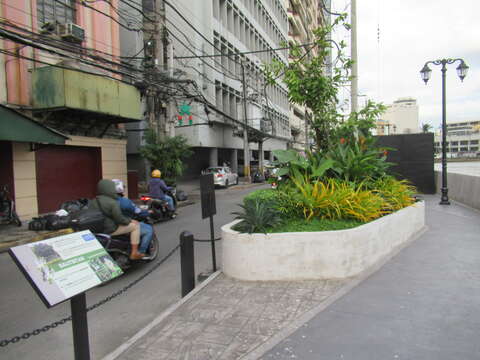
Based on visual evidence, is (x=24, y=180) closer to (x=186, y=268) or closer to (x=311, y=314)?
(x=186, y=268)

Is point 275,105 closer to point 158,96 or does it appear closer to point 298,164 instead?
point 158,96

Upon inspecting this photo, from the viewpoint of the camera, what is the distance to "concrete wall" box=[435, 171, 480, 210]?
12508 mm

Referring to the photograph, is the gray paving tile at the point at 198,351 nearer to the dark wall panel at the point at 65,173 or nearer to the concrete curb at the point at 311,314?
the concrete curb at the point at 311,314

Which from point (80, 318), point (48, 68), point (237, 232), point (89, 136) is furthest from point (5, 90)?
point (80, 318)

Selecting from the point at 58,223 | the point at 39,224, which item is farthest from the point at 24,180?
the point at 58,223

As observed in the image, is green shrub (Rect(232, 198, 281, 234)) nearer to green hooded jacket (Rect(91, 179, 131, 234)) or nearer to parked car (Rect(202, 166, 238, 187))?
green hooded jacket (Rect(91, 179, 131, 234))

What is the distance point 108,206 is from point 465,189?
1277 cm

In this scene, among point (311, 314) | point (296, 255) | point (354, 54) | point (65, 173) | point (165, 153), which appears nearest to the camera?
point (311, 314)

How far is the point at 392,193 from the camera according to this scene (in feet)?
25.9

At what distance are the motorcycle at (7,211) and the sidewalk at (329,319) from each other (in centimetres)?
844

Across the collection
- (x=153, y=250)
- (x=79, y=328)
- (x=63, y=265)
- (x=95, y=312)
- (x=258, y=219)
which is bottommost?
(x=95, y=312)

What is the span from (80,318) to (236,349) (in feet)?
4.76

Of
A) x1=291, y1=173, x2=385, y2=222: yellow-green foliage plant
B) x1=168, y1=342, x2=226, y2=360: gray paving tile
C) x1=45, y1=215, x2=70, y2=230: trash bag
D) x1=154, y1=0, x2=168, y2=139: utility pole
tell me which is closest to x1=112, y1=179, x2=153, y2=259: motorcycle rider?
x1=45, y1=215, x2=70, y2=230: trash bag

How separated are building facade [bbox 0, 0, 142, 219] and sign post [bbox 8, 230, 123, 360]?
8332 mm
